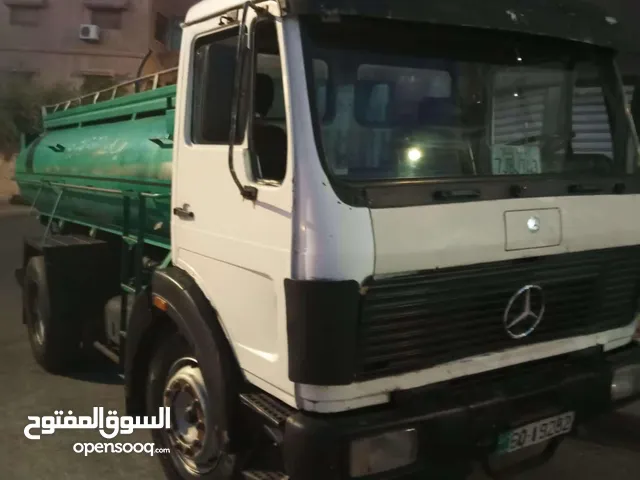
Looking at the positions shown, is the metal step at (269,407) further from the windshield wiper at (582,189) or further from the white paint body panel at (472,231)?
the windshield wiper at (582,189)

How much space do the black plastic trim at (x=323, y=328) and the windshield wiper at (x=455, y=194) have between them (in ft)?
1.63

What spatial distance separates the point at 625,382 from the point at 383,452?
1364mm

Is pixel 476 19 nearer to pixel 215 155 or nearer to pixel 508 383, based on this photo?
pixel 215 155

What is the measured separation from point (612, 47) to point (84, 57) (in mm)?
22943

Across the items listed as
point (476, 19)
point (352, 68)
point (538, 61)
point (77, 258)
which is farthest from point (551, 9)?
point (77, 258)

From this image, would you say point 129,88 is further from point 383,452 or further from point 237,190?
point 383,452

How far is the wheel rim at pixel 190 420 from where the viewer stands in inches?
122

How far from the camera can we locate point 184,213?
324cm

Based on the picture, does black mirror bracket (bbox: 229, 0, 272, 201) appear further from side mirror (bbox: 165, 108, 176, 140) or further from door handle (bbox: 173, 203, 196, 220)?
side mirror (bbox: 165, 108, 176, 140)

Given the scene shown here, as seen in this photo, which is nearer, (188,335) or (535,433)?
(535,433)

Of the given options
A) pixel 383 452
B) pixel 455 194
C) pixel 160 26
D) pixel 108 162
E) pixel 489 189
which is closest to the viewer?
pixel 383 452

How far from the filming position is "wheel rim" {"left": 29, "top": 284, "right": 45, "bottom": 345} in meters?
5.29

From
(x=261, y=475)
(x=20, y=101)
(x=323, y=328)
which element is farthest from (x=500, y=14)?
(x=20, y=101)

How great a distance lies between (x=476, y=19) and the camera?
272 centimetres
